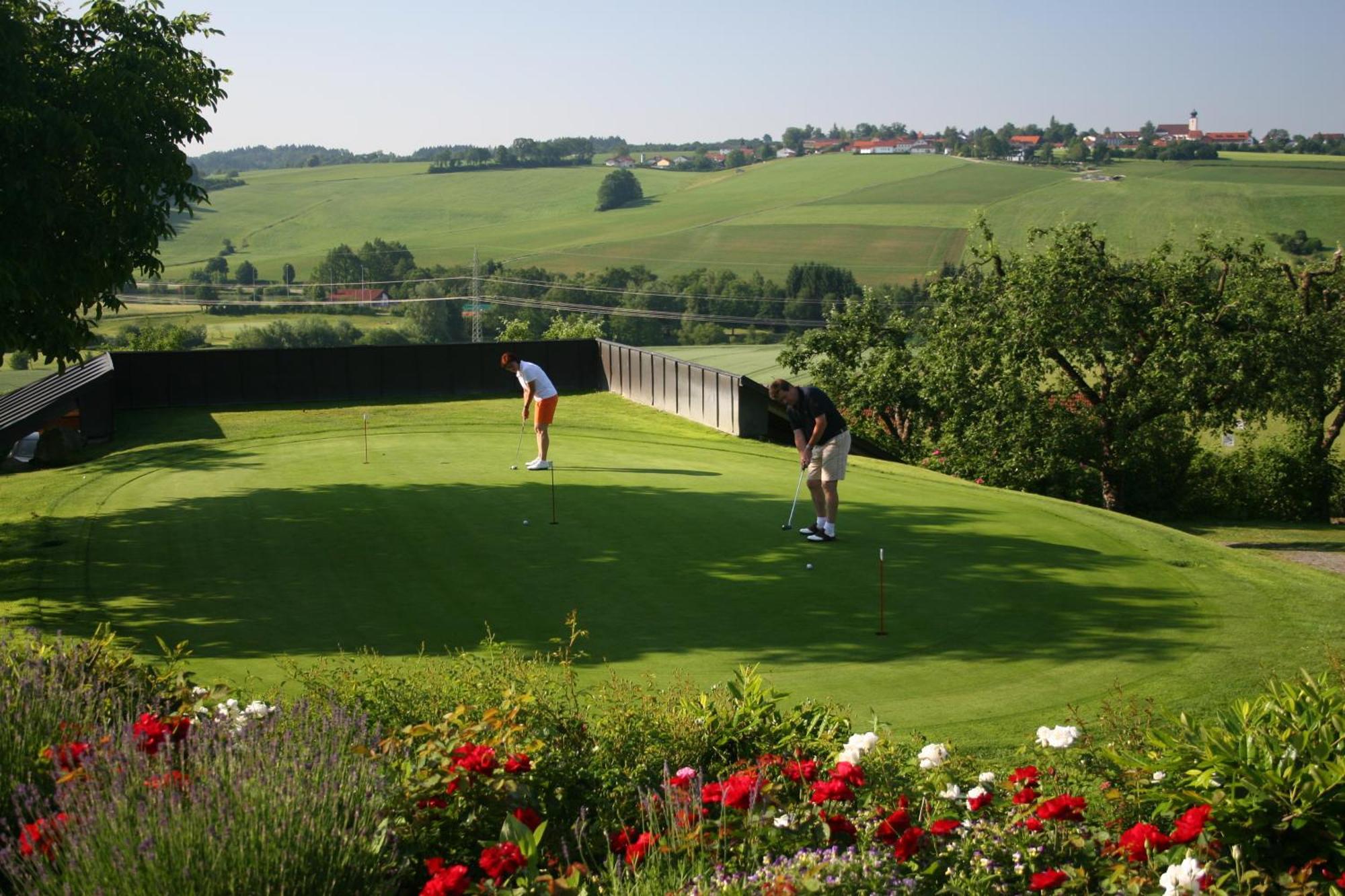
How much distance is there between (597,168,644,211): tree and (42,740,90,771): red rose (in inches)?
5886

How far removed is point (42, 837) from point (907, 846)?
370cm

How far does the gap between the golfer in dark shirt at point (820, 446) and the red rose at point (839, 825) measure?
385 inches

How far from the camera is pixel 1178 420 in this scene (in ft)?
111

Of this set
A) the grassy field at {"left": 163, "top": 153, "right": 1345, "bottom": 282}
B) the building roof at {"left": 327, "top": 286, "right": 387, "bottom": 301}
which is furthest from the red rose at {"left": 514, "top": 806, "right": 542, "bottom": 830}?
the building roof at {"left": 327, "top": 286, "right": 387, "bottom": 301}

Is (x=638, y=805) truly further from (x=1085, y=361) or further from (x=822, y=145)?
(x=822, y=145)

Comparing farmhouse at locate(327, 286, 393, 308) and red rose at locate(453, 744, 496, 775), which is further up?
farmhouse at locate(327, 286, 393, 308)

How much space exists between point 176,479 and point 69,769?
15.2 meters

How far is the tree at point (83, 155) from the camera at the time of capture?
15.1 metres

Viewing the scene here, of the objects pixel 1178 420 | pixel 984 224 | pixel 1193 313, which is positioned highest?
pixel 984 224

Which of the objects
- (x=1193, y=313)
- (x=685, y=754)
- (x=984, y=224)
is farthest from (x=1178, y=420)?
(x=685, y=754)

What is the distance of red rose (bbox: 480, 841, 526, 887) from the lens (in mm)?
5145

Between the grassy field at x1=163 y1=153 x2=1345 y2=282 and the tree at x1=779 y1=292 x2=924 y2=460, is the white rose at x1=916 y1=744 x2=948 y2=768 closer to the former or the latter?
the tree at x1=779 y1=292 x2=924 y2=460

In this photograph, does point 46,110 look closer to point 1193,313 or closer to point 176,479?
point 176,479

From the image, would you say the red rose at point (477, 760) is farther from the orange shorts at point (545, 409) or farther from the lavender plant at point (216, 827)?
the orange shorts at point (545, 409)
